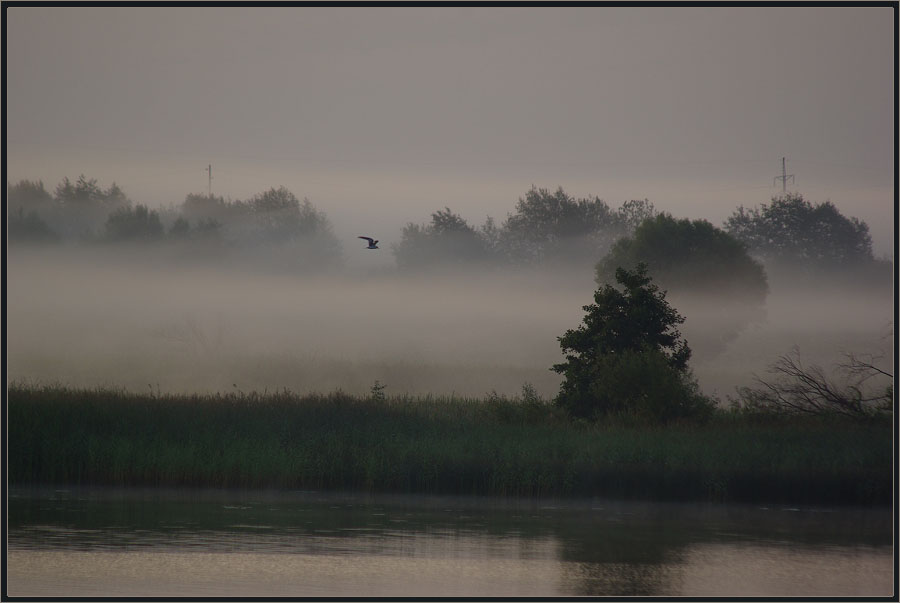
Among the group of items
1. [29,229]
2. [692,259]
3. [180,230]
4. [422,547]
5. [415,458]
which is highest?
[180,230]

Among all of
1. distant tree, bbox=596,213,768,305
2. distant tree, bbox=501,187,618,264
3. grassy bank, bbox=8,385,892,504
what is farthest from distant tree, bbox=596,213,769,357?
grassy bank, bbox=8,385,892,504

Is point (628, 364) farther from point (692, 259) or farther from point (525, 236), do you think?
point (525, 236)

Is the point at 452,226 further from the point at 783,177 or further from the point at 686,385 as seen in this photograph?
the point at 686,385

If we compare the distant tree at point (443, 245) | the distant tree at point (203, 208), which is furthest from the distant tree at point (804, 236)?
the distant tree at point (203, 208)

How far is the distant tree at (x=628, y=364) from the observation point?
116 ft

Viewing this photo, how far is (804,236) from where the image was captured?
265 feet

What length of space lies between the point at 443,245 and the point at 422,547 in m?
65.5

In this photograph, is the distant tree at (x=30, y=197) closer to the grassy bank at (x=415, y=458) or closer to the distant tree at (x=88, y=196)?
the distant tree at (x=88, y=196)

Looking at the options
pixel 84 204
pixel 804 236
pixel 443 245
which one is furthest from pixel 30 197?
pixel 804 236

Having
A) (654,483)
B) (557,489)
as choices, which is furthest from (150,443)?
(654,483)

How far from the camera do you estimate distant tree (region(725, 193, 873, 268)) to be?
3169 inches

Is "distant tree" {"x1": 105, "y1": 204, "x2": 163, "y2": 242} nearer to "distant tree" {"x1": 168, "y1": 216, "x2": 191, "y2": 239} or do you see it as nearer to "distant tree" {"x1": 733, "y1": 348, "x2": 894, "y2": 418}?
"distant tree" {"x1": 168, "y1": 216, "x2": 191, "y2": 239}

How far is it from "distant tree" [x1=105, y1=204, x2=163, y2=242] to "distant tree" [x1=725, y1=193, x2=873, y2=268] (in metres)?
39.4

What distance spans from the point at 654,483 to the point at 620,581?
10.2 meters
